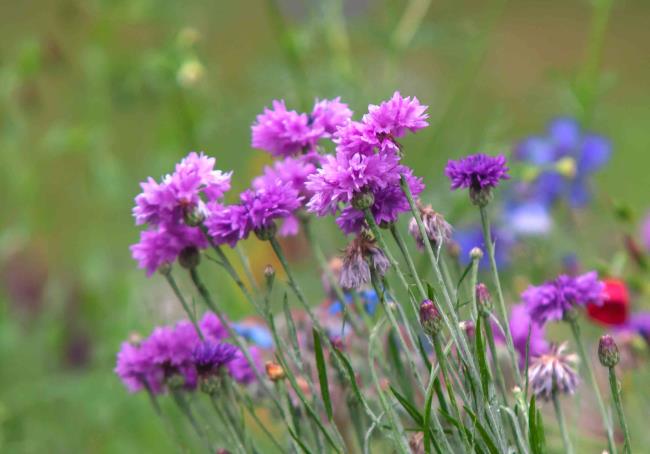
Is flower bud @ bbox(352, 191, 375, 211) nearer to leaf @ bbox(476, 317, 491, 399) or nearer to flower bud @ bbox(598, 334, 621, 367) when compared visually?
leaf @ bbox(476, 317, 491, 399)

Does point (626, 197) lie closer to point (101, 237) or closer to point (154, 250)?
point (101, 237)

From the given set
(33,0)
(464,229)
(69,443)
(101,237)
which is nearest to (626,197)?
(464,229)

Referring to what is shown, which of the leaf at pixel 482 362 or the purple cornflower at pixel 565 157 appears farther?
the purple cornflower at pixel 565 157

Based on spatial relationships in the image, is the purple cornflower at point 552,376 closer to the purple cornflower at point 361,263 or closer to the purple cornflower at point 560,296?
the purple cornflower at point 560,296

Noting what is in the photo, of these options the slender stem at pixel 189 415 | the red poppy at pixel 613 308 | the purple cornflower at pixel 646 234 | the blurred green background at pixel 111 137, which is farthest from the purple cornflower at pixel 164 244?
the purple cornflower at pixel 646 234

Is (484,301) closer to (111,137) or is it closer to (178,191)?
(178,191)

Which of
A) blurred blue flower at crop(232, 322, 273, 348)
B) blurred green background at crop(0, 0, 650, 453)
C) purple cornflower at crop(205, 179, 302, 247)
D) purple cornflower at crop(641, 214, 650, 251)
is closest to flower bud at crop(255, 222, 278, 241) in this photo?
purple cornflower at crop(205, 179, 302, 247)
